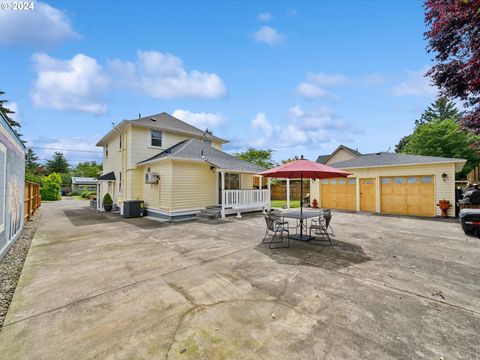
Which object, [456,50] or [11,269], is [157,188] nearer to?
[11,269]

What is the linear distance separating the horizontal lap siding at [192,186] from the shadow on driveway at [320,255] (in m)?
6.06

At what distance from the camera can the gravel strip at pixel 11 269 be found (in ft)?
10.6

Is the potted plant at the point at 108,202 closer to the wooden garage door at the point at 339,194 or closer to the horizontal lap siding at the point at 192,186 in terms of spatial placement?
the horizontal lap siding at the point at 192,186

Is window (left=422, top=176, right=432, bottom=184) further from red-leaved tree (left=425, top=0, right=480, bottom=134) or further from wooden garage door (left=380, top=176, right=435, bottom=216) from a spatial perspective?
red-leaved tree (left=425, top=0, right=480, bottom=134)

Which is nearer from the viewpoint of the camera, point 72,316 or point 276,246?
point 72,316

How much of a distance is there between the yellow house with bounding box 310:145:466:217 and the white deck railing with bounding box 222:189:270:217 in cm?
506

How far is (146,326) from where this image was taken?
8.35 ft

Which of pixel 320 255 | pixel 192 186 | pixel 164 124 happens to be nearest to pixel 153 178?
pixel 192 186

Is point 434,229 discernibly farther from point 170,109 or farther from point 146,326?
point 170,109

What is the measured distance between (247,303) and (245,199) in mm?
9012

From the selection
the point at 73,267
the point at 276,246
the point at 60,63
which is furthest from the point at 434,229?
the point at 60,63

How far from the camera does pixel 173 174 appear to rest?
34.8 ft

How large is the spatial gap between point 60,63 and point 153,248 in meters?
9.35

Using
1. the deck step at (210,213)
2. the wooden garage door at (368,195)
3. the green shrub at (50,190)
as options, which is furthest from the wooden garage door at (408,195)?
the green shrub at (50,190)
